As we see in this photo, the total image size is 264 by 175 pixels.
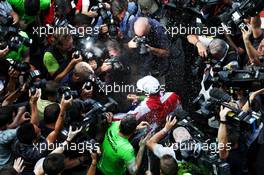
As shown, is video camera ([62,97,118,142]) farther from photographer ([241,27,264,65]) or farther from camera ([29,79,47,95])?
photographer ([241,27,264,65])

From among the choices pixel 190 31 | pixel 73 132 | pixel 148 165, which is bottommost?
pixel 148 165

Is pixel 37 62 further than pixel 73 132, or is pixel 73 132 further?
pixel 37 62

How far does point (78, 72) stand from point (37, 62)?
78cm

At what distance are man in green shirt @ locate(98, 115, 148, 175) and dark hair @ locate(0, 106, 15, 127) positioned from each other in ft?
3.26

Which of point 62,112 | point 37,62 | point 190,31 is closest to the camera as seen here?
point 62,112

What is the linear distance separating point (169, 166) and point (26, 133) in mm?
1384

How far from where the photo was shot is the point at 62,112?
5371 millimetres

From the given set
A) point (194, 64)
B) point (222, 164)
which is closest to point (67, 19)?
point (194, 64)

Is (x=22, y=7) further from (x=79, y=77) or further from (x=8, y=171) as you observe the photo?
(x=8, y=171)

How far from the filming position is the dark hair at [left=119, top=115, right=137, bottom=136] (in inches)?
208

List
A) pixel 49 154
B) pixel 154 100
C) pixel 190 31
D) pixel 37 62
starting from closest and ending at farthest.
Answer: pixel 49 154 < pixel 154 100 < pixel 37 62 < pixel 190 31

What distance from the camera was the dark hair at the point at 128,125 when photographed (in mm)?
5281

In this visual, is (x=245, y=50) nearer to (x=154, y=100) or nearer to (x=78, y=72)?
(x=154, y=100)

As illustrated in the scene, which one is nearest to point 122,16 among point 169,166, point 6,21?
point 6,21
